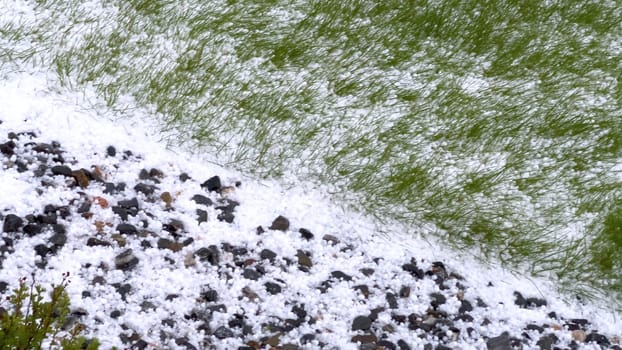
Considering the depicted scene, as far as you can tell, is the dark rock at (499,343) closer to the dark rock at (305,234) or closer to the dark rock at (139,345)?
the dark rock at (305,234)

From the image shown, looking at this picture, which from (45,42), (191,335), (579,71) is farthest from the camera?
(579,71)

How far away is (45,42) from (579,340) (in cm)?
709

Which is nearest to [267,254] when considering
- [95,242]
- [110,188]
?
[95,242]

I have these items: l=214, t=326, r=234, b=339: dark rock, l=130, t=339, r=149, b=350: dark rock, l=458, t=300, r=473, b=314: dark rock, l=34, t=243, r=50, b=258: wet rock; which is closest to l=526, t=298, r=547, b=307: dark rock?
l=458, t=300, r=473, b=314: dark rock

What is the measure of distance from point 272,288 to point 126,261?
1324mm

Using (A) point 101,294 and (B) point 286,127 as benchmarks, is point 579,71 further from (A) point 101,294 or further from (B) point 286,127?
(A) point 101,294

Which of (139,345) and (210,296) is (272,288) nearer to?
(210,296)

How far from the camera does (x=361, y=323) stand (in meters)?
6.06

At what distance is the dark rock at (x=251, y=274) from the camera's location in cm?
633

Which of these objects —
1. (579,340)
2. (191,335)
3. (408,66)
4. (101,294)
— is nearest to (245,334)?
(191,335)

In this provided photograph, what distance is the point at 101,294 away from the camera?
228 inches

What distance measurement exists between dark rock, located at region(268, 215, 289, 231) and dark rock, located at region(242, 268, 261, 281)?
655 millimetres

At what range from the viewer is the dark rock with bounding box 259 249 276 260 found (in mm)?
6590

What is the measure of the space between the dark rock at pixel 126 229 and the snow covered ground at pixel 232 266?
3cm
